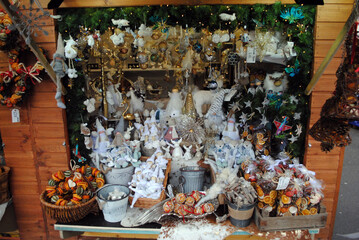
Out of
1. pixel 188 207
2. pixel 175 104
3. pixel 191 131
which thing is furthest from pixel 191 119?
pixel 188 207

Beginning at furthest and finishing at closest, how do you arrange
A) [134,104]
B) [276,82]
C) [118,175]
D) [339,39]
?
1. [134,104]
2. [276,82]
3. [118,175]
4. [339,39]

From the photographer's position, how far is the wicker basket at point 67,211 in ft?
7.36

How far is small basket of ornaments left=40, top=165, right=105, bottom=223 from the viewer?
2.26m

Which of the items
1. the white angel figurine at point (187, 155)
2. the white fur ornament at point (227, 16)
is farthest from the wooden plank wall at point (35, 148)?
the white fur ornament at point (227, 16)

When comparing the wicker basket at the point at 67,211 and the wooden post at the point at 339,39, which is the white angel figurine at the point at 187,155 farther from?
the wooden post at the point at 339,39

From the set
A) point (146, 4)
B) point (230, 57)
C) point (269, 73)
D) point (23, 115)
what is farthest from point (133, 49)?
point (269, 73)

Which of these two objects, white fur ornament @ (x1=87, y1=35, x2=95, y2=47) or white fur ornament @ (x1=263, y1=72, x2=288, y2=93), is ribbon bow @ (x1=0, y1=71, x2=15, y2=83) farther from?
white fur ornament @ (x1=263, y1=72, x2=288, y2=93)

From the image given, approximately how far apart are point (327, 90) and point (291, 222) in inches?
52.7

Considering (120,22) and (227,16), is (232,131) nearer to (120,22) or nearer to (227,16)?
(227,16)

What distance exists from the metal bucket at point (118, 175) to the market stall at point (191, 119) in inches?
0.4

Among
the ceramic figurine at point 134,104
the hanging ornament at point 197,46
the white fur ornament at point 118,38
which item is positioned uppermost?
the white fur ornament at point 118,38

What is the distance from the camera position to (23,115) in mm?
2756

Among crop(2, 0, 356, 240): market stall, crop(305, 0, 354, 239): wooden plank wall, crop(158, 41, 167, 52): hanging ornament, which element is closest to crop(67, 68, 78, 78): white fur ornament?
crop(2, 0, 356, 240): market stall

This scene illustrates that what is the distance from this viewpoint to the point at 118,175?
2.65 metres
